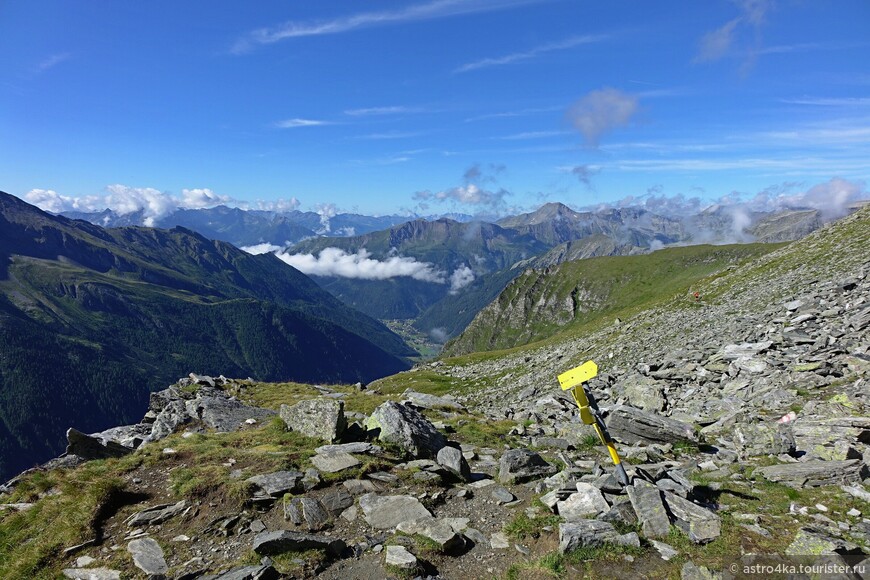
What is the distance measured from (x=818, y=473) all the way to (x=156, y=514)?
20.0m

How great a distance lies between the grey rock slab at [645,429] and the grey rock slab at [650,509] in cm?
846

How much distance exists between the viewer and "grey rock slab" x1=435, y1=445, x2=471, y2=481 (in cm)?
1628

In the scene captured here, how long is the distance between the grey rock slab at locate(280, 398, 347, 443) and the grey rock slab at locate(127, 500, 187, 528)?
6522 mm

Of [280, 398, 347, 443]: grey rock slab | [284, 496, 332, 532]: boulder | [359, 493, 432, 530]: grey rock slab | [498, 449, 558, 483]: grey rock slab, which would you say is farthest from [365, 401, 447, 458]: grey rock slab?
[284, 496, 332, 532]: boulder

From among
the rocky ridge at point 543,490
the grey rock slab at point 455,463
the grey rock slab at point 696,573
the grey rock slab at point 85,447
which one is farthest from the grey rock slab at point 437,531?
the grey rock slab at point 85,447

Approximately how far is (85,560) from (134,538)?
118 cm

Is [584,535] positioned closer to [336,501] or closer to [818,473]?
[336,501]

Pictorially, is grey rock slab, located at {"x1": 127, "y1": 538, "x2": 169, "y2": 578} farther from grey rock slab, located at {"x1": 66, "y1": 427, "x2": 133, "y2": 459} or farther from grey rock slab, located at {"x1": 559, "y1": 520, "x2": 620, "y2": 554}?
grey rock slab, located at {"x1": 66, "y1": 427, "x2": 133, "y2": 459}

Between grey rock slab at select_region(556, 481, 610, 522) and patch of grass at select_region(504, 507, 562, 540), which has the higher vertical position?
grey rock slab at select_region(556, 481, 610, 522)

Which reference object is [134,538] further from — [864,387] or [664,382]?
[664,382]

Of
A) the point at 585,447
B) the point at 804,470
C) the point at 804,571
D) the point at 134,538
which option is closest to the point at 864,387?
the point at 804,470

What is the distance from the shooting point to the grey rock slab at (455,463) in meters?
16.3

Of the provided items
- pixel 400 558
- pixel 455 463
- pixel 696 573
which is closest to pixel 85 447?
pixel 455 463

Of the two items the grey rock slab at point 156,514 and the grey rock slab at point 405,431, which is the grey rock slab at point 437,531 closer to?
the grey rock slab at point 405,431
